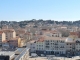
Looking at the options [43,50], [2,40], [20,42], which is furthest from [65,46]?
[2,40]

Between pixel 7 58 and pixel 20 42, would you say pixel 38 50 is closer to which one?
pixel 20 42

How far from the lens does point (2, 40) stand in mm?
33250

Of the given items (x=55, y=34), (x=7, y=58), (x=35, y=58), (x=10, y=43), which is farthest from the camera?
(x=55, y=34)

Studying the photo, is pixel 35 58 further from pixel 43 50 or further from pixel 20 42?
pixel 20 42

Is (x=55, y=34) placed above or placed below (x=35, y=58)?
above

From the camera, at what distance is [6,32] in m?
35.9

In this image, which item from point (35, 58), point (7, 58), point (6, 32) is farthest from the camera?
point (6, 32)

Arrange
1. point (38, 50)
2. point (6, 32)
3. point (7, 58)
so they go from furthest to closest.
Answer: point (6, 32), point (38, 50), point (7, 58)

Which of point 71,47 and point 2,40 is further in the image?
point 2,40

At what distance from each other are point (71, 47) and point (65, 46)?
827 mm

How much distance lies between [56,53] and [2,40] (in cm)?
961

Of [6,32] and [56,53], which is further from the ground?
[6,32]

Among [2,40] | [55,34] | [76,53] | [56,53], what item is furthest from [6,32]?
[76,53]

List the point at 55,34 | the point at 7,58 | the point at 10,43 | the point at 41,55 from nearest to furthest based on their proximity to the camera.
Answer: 1. the point at 7,58
2. the point at 41,55
3. the point at 10,43
4. the point at 55,34
